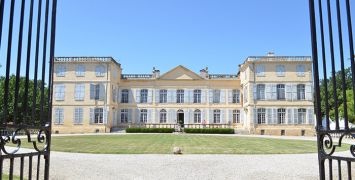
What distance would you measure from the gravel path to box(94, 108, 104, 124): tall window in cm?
2349

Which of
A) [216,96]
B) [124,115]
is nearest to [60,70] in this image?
[124,115]

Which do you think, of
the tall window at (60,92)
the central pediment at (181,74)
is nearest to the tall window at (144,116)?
the central pediment at (181,74)

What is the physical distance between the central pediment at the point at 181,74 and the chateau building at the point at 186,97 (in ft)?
0.17

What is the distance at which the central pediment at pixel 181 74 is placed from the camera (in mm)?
34938

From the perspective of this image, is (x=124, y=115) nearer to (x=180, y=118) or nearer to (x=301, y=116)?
(x=180, y=118)

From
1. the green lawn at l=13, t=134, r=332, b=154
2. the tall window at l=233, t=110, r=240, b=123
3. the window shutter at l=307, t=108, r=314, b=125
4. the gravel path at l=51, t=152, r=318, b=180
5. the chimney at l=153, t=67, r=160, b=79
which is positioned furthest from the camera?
the chimney at l=153, t=67, r=160, b=79

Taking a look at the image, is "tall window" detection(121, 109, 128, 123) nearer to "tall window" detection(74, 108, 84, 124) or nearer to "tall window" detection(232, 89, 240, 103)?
"tall window" detection(74, 108, 84, 124)

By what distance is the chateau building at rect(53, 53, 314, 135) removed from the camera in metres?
31.5

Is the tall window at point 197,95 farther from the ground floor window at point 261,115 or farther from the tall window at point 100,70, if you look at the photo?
the tall window at point 100,70

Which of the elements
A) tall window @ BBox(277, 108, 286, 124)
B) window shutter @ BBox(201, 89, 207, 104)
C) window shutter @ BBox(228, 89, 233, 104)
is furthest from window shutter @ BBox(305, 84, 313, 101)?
window shutter @ BBox(201, 89, 207, 104)

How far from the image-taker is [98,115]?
107 feet

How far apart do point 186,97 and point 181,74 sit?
8.03 feet

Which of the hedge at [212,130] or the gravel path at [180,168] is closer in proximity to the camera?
the gravel path at [180,168]

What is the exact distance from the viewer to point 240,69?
35656mm
